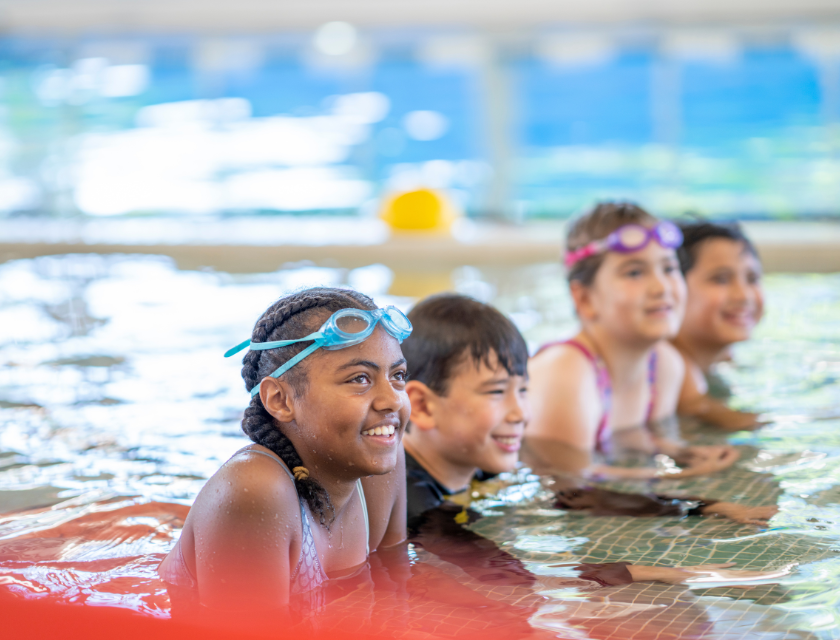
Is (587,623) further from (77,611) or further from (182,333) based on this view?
(182,333)

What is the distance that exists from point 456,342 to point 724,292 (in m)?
2.03

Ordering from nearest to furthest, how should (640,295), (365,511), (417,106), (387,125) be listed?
(365,511)
(640,295)
(387,125)
(417,106)

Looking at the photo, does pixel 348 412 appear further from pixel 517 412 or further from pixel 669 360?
pixel 669 360

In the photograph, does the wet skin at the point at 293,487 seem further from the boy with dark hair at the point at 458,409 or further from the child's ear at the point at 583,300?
the child's ear at the point at 583,300

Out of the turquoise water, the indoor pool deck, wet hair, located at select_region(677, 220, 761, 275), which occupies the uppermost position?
the turquoise water

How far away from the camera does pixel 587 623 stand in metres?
2.18

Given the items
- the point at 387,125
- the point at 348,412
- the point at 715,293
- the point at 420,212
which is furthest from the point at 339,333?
the point at 387,125

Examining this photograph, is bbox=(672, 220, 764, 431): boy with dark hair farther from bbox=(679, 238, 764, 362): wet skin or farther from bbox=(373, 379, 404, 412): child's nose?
bbox=(373, 379, 404, 412): child's nose

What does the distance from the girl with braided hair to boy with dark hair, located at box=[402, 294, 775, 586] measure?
60cm

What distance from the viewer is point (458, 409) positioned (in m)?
2.84

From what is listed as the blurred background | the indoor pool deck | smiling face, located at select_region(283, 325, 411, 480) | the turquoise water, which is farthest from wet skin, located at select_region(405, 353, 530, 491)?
the turquoise water

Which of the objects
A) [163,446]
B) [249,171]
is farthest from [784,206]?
[163,446]

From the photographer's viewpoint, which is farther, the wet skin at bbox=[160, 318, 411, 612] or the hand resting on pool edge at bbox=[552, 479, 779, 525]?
the hand resting on pool edge at bbox=[552, 479, 779, 525]

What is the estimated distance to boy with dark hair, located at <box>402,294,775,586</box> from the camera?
283 cm
